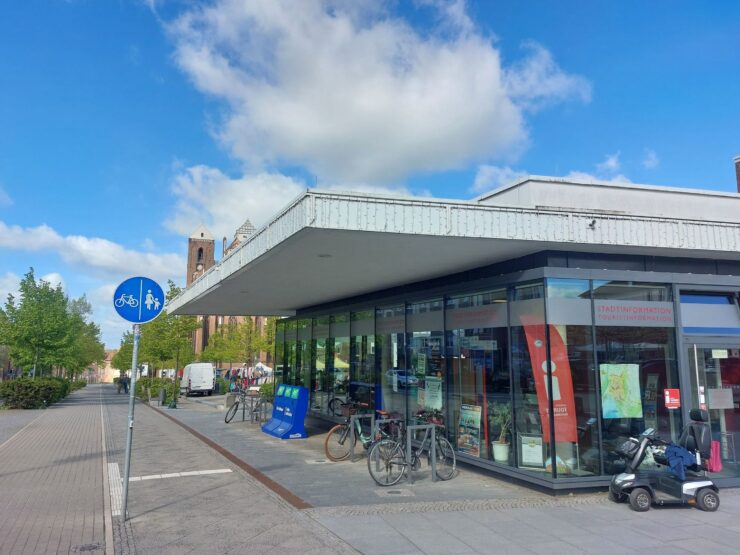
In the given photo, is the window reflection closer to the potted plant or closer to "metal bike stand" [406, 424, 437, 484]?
the potted plant

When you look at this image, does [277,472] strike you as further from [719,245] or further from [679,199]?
[679,199]

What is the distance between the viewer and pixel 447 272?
9992mm

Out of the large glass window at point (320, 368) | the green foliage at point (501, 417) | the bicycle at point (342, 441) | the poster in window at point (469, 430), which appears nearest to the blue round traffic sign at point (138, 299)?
the bicycle at point (342, 441)

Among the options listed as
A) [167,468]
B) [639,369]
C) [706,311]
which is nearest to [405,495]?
[639,369]

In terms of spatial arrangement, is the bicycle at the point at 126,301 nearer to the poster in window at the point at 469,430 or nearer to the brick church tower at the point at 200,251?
the poster in window at the point at 469,430

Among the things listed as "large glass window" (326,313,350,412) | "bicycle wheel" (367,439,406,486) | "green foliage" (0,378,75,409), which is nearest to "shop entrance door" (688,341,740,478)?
"bicycle wheel" (367,439,406,486)

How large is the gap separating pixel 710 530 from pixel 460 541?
2.80 m

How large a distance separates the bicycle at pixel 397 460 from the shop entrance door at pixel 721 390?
3.78 meters

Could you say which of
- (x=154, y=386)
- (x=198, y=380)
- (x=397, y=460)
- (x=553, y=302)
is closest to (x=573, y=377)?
(x=553, y=302)

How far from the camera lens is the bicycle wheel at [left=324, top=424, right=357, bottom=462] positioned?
10.2 metres

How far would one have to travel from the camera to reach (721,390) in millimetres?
8602

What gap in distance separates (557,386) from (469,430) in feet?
7.01

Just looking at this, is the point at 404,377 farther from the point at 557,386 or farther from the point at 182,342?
the point at 182,342

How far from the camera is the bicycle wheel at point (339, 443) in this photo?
10.2 m
